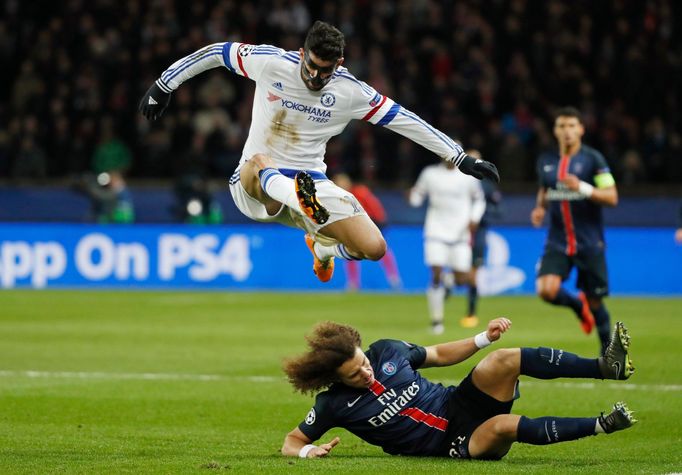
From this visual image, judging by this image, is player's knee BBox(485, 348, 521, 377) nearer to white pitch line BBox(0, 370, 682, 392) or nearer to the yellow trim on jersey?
white pitch line BBox(0, 370, 682, 392)

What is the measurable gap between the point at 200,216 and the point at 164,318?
5.37 meters

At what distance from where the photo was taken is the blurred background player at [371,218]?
22.8 meters

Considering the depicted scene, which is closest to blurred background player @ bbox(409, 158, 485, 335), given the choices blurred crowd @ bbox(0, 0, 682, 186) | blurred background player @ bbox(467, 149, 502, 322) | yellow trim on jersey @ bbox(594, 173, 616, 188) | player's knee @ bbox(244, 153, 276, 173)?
blurred background player @ bbox(467, 149, 502, 322)

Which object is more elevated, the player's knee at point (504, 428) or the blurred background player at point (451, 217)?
the blurred background player at point (451, 217)

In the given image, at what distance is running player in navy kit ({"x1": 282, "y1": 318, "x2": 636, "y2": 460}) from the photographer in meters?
7.43

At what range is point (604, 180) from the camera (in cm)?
1268

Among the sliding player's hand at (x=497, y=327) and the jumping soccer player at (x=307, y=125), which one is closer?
the sliding player's hand at (x=497, y=327)

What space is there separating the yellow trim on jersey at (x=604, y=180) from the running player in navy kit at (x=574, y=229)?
1 centimetres

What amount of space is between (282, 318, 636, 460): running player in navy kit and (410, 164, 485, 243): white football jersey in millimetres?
10321

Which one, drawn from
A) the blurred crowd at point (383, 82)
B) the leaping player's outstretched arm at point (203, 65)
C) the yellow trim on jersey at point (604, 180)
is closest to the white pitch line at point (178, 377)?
the yellow trim on jersey at point (604, 180)

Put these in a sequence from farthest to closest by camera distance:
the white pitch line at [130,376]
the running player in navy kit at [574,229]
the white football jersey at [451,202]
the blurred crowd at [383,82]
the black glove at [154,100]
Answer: the blurred crowd at [383,82] → the white football jersey at [451,202] → the running player in navy kit at [574,229] → the white pitch line at [130,376] → the black glove at [154,100]

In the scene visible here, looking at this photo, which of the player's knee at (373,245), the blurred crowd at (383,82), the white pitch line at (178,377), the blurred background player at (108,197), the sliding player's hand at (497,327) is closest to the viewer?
the sliding player's hand at (497,327)

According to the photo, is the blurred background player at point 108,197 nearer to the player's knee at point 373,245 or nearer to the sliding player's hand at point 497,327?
the player's knee at point 373,245

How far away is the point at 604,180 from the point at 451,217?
18.6 ft
